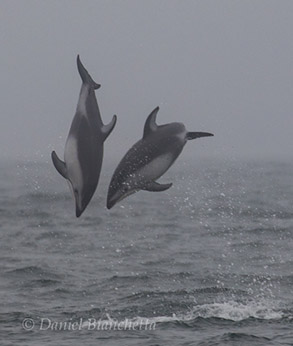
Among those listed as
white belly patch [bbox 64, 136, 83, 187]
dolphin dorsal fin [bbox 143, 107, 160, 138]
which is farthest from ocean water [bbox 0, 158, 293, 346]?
white belly patch [bbox 64, 136, 83, 187]

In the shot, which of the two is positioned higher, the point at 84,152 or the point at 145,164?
the point at 84,152

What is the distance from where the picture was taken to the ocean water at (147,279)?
22719 millimetres

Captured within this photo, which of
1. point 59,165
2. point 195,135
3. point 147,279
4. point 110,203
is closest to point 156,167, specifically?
point 110,203

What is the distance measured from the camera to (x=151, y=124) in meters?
8.98

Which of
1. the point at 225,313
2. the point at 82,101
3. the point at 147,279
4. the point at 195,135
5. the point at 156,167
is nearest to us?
the point at 156,167

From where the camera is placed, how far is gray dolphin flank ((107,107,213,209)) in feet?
27.7

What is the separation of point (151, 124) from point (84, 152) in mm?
950

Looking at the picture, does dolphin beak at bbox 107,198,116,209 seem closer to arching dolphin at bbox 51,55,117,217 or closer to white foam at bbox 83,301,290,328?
arching dolphin at bbox 51,55,117,217

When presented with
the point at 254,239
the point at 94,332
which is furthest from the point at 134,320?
the point at 254,239

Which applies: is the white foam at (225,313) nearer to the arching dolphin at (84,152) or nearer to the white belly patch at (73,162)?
the arching dolphin at (84,152)

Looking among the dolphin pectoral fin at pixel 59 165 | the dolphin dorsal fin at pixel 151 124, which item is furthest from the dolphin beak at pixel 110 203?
the dolphin dorsal fin at pixel 151 124

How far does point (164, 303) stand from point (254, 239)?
59.5 feet

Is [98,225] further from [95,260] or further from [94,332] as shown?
[94,332]

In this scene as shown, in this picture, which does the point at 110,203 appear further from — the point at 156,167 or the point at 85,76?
the point at 85,76
